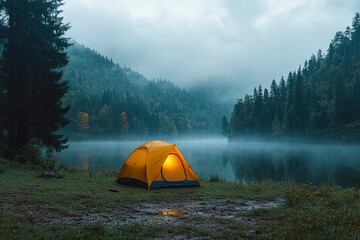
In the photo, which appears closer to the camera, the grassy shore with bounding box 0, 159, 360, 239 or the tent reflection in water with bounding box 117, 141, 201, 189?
the grassy shore with bounding box 0, 159, 360, 239

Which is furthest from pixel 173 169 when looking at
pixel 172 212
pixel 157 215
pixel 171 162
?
pixel 157 215

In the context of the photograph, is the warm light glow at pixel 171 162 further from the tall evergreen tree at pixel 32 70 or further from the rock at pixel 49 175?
the tall evergreen tree at pixel 32 70

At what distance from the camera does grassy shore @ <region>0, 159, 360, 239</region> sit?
26.4 ft

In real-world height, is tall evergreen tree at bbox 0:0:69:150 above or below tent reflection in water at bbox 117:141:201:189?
above

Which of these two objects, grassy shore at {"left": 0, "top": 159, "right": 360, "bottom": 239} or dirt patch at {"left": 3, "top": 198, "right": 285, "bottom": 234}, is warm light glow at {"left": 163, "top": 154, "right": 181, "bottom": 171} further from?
dirt patch at {"left": 3, "top": 198, "right": 285, "bottom": 234}

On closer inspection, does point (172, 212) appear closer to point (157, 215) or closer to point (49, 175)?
point (157, 215)

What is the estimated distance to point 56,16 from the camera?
98.6 feet

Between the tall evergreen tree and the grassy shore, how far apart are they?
38.5 ft

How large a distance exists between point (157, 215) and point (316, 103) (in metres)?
118

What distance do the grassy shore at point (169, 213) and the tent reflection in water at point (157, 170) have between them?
850 millimetres

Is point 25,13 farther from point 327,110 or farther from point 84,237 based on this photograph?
point 327,110

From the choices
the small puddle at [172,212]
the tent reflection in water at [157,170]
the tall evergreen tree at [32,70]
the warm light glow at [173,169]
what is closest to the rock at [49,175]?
the tent reflection in water at [157,170]

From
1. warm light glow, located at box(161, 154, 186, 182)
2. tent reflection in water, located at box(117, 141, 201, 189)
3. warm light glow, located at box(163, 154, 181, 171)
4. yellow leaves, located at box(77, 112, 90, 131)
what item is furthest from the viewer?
yellow leaves, located at box(77, 112, 90, 131)

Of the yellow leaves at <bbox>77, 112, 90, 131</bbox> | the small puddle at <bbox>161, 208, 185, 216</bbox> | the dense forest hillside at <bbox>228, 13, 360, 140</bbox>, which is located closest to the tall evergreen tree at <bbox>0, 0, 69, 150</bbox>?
the small puddle at <bbox>161, 208, 185, 216</bbox>
